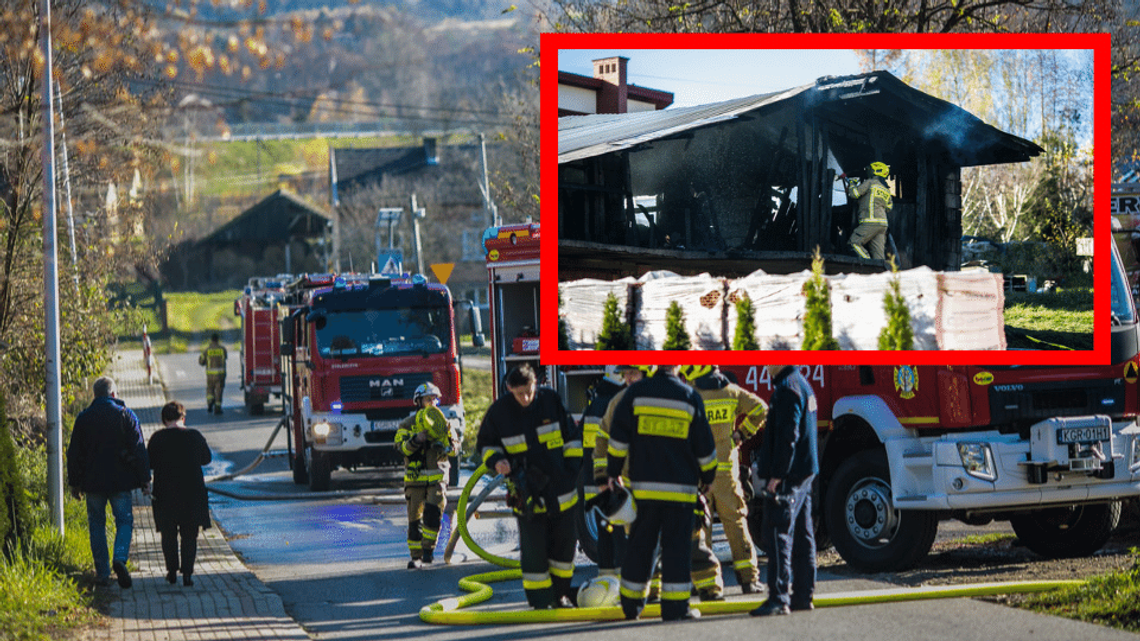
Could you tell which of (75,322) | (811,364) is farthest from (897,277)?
(75,322)

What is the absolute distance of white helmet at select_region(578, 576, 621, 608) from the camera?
888 cm

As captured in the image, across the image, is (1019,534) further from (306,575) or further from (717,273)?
(306,575)

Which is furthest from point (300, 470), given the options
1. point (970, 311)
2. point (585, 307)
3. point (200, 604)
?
point (970, 311)

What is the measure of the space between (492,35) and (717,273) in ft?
327

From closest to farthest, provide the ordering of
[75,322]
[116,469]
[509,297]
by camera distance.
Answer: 1. [116,469]
2. [509,297]
3. [75,322]

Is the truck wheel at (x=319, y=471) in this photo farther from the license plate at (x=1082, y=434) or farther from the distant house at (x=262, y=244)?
the distant house at (x=262, y=244)

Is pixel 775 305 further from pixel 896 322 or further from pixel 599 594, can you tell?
pixel 599 594

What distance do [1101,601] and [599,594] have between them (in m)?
3.22

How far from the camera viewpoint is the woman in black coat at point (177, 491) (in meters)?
10.5

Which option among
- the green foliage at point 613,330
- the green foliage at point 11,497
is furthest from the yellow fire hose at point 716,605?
the green foliage at point 11,497

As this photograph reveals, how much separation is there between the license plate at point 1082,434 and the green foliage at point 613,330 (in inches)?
127

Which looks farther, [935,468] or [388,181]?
[388,181]

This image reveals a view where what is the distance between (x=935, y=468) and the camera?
9516 mm

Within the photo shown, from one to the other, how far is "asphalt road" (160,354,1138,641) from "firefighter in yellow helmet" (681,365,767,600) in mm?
275
